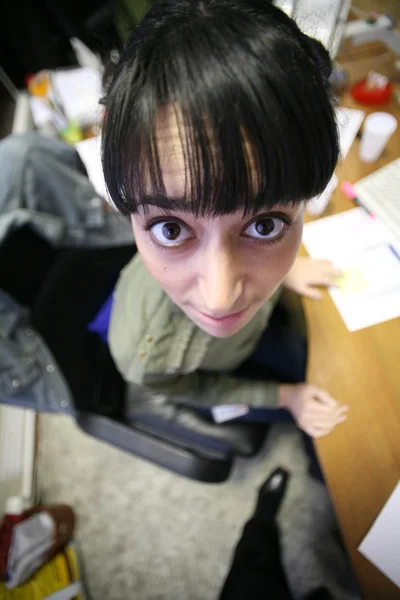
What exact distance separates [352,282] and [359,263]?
0.05 meters

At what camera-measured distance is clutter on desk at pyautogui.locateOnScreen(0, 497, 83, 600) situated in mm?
978

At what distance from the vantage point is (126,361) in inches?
24.4

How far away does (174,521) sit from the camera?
3.91ft

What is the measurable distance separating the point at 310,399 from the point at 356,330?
16cm

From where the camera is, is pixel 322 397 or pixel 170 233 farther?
pixel 322 397

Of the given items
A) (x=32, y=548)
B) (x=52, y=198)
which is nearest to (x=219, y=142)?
(x=52, y=198)

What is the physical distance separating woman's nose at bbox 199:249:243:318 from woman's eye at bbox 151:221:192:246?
0.11 ft

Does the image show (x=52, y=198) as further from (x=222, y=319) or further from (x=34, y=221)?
(x=222, y=319)

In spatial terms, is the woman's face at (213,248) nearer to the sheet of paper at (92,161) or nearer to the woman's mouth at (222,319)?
the woman's mouth at (222,319)

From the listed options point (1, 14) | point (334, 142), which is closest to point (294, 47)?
point (334, 142)

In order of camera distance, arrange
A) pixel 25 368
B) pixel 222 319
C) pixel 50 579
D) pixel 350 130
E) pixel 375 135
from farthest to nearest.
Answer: pixel 50 579 < pixel 350 130 < pixel 375 135 < pixel 25 368 < pixel 222 319

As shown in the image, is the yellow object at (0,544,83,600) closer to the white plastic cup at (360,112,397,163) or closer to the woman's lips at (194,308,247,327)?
the woman's lips at (194,308,247,327)

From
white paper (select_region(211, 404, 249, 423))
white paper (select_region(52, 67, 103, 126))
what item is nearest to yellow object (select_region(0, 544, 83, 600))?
white paper (select_region(211, 404, 249, 423))

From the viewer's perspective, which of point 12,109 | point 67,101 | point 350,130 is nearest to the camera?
point 350,130
